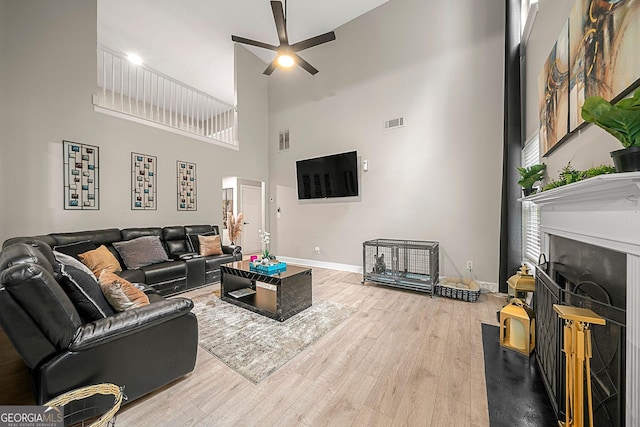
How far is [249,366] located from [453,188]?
12.4ft

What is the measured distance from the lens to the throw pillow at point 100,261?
9.85 ft

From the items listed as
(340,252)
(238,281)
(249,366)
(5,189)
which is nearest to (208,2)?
(5,189)

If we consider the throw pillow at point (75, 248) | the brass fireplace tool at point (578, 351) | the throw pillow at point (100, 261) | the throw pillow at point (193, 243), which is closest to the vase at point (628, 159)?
the brass fireplace tool at point (578, 351)

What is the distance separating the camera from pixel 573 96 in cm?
169

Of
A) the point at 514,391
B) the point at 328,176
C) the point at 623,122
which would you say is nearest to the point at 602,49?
the point at 623,122

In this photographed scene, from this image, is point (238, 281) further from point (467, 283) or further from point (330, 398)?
point (467, 283)

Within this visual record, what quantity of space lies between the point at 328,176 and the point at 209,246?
9.01ft

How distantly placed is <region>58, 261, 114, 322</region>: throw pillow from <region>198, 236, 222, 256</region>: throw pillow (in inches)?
111

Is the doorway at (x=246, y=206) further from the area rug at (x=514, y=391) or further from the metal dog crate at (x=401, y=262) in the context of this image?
the area rug at (x=514, y=391)

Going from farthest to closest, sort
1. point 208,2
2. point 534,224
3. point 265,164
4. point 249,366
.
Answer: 1. point 265,164
2. point 208,2
3. point 534,224
4. point 249,366

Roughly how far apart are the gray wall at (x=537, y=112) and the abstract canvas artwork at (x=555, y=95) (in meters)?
0.13

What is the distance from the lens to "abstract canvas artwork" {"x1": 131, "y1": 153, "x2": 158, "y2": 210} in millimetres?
4180

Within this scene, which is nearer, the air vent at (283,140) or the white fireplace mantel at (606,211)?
the white fireplace mantel at (606,211)

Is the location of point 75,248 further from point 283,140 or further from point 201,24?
point 201,24
